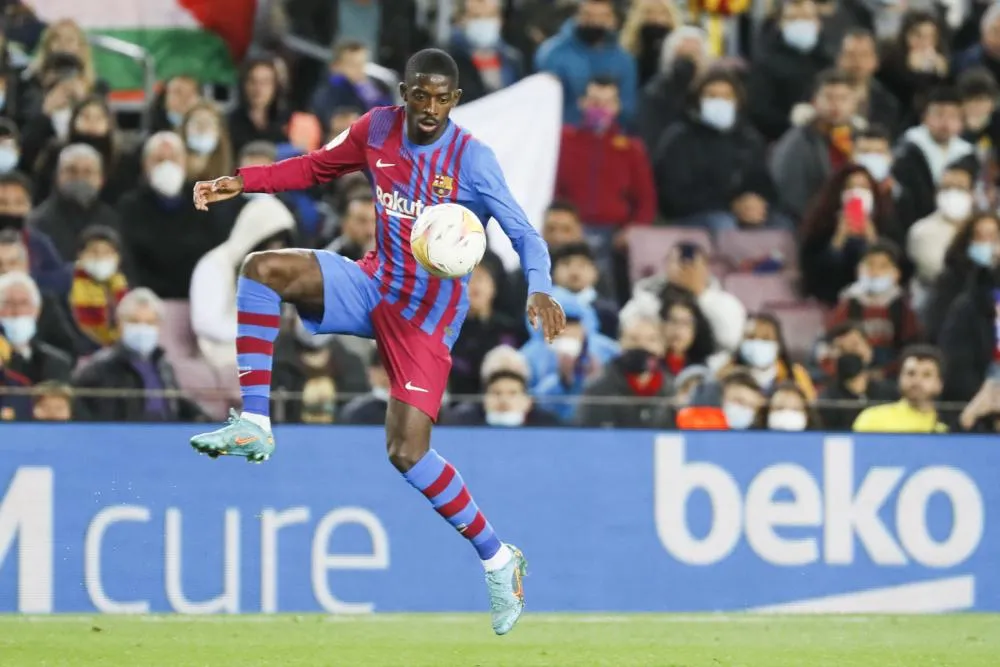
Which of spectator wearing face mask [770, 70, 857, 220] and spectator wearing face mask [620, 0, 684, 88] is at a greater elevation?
spectator wearing face mask [620, 0, 684, 88]

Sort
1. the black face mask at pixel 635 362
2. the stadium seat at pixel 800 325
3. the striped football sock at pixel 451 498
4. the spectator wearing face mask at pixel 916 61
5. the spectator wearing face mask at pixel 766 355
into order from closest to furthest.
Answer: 1. the striped football sock at pixel 451 498
2. the black face mask at pixel 635 362
3. the spectator wearing face mask at pixel 766 355
4. the stadium seat at pixel 800 325
5. the spectator wearing face mask at pixel 916 61

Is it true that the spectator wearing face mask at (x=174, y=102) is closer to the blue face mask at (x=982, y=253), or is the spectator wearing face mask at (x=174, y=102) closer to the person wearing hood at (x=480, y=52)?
the person wearing hood at (x=480, y=52)

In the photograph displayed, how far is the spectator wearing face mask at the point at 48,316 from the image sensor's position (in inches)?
524

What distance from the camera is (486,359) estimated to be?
1334 cm

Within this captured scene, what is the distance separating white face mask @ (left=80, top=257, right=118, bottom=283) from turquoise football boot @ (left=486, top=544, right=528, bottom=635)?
4.62 metres

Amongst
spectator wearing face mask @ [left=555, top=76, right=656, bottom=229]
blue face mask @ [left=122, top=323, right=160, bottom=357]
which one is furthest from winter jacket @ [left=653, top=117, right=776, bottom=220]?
blue face mask @ [left=122, top=323, right=160, bottom=357]

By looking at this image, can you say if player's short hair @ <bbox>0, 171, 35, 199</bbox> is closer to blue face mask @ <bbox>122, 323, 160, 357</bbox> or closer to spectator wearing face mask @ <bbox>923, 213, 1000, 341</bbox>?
blue face mask @ <bbox>122, 323, 160, 357</bbox>

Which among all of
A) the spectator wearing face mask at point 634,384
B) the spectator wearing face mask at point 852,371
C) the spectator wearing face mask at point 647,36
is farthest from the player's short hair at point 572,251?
the spectator wearing face mask at point 647,36

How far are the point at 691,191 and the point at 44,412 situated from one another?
567cm

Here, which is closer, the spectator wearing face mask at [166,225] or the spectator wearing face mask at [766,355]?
the spectator wearing face mask at [166,225]

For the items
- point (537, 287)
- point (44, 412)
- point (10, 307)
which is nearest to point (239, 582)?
point (44, 412)

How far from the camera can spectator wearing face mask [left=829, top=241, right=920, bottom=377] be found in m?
15.1

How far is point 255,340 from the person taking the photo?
947 centimetres

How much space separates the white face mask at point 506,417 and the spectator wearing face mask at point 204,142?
8.96ft
